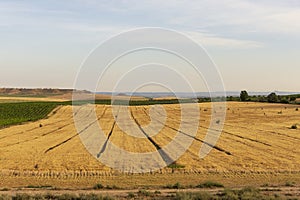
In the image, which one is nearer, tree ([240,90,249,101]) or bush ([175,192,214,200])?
bush ([175,192,214,200])

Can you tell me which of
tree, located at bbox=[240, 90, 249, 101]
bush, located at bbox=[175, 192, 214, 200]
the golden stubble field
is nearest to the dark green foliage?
the golden stubble field

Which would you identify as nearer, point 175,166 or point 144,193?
point 144,193

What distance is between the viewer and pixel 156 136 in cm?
4100

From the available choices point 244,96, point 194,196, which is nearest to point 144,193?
point 194,196

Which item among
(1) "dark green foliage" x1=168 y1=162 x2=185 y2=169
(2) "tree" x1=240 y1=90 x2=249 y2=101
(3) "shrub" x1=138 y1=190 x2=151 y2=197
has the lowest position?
(1) "dark green foliage" x1=168 y1=162 x2=185 y2=169

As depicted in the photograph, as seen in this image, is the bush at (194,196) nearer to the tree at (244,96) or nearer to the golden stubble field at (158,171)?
the golden stubble field at (158,171)

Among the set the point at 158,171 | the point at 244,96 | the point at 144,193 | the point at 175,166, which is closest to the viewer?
the point at 144,193

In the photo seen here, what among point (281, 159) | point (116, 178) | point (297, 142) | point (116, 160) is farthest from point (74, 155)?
point (297, 142)

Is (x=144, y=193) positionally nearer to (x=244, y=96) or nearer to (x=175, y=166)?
(x=175, y=166)

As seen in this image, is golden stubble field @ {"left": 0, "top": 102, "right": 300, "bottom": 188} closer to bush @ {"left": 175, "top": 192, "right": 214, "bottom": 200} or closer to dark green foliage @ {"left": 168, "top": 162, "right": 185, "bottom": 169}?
dark green foliage @ {"left": 168, "top": 162, "right": 185, "bottom": 169}

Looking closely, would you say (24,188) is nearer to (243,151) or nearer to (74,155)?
(74,155)

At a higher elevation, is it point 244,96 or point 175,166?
point 244,96

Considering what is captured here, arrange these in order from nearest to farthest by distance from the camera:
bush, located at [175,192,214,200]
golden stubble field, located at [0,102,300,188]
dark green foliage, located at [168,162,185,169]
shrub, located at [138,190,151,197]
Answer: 1. bush, located at [175,192,214,200]
2. shrub, located at [138,190,151,197]
3. golden stubble field, located at [0,102,300,188]
4. dark green foliage, located at [168,162,185,169]

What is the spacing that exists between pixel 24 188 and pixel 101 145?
53.2 feet
